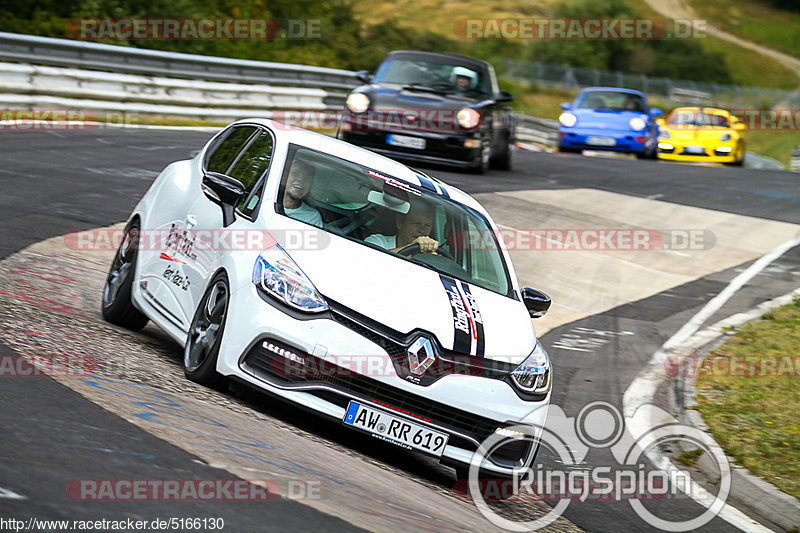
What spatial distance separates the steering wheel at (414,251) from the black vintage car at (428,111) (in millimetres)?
9464

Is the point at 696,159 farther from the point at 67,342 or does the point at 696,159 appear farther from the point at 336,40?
the point at 67,342

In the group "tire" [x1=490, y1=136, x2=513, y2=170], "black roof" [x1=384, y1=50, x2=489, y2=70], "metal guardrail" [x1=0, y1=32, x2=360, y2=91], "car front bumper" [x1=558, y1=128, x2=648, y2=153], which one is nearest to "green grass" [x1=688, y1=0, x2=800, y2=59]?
"car front bumper" [x1=558, y1=128, x2=648, y2=153]

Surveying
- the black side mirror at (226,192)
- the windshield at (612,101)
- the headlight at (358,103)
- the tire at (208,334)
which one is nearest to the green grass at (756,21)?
the windshield at (612,101)

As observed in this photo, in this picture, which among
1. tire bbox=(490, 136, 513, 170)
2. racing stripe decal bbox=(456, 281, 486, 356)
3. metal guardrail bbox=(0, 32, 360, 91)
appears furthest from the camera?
tire bbox=(490, 136, 513, 170)

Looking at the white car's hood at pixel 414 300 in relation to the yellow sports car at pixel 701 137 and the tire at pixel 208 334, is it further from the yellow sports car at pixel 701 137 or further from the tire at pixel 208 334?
the yellow sports car at pixel 701 137

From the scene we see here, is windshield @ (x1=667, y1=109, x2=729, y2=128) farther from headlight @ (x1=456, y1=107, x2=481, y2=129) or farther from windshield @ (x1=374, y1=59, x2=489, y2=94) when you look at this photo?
headlight @ (x1=456, y1=107, x2=481, y2=129)

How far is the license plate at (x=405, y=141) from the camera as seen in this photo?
15828mm

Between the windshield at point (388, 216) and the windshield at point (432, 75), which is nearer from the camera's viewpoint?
the windshield at point (388, 216)

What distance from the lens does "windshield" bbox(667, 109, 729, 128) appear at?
84.7 feet

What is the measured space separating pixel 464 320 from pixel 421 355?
425mm

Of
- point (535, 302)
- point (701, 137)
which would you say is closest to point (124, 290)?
point (535, 302)

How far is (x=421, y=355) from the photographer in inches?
210

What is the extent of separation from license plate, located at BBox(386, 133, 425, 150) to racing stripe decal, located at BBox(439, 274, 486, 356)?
9919 mm

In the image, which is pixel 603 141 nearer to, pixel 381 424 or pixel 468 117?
pixel 468 117
